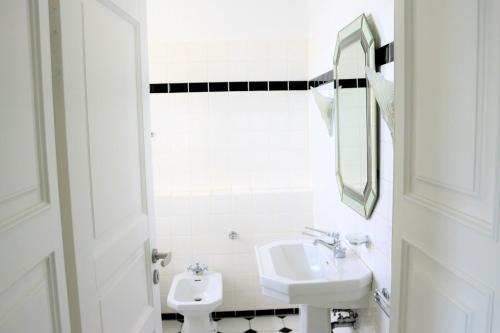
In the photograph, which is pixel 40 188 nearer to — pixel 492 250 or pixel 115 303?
pixel 115 303

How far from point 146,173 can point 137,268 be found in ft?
1.12

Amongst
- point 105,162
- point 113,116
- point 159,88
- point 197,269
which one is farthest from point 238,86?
point 105,162

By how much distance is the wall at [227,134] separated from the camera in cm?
322

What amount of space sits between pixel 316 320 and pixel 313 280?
267 mm

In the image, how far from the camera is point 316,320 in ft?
6.82

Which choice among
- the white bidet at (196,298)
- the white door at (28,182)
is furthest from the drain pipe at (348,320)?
the white door at (28,182)

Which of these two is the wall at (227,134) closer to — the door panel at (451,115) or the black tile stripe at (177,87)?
the black tile stripe at (177,87)

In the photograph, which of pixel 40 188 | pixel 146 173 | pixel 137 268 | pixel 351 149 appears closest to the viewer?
pixel 40 188

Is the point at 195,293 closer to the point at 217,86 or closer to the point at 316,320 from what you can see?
the point at 316,320

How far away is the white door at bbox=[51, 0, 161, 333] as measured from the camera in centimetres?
96

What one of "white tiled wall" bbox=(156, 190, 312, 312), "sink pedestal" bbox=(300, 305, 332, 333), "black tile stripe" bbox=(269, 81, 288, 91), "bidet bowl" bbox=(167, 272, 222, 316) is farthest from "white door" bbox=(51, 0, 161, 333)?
"black tile stripe" bbox=(269, 81, 288, 91)

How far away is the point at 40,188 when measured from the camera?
0.84 metres

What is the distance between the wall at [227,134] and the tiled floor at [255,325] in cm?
10

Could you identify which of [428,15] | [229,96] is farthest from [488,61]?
[229,96]
